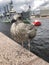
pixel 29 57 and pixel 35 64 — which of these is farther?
pixel 29 57

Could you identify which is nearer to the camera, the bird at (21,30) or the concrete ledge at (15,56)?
the concrete ledge at (15,56)

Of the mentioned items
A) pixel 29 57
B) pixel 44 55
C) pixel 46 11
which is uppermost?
pixel 29 57

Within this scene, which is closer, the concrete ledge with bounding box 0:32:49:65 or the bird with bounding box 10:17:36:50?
the concrete ledge with bounding box 0:32:49:65

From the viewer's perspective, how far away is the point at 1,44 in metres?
3.54

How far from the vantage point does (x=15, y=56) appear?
2986mm

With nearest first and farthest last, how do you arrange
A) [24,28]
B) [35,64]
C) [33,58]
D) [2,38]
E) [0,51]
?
[35,64] → [33,58] → [0,51] → [2,38] → [24,28]

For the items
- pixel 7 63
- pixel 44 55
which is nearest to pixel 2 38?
pixel 7 63

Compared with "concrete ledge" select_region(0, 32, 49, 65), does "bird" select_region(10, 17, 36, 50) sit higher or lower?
lower

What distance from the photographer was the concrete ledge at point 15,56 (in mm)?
2744

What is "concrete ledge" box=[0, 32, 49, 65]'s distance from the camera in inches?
108

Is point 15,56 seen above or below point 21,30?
above

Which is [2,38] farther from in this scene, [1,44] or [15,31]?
[15,31]

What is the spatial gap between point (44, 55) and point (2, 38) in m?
7.72

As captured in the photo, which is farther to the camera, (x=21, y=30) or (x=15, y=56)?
(x=21, y=30)
